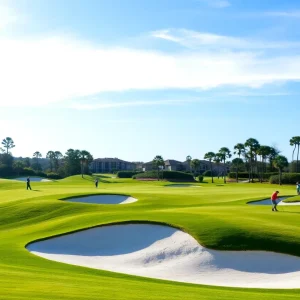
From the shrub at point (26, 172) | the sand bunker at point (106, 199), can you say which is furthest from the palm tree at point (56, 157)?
the sand bunker at point (106, 199)

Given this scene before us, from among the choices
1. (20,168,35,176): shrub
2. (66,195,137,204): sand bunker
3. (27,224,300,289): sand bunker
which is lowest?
(27,224,300,289): sand bunker

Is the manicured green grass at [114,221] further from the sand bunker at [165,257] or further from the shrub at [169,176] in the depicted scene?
the shrub at [169,176]

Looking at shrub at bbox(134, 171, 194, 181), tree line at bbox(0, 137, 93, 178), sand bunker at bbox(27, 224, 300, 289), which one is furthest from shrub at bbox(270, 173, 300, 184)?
sand bunker at bbox(27, 224, 300, 289)

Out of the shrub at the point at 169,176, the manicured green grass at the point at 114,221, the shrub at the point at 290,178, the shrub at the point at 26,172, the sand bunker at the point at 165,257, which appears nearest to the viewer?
the manicured green grass at the point at 114,221

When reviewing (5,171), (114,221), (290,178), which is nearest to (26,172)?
(5,171)

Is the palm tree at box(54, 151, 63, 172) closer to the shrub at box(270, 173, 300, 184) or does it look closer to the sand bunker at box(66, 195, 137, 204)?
the shrub at box(270, 173, 300, 184)

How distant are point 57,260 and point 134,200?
73.2ft

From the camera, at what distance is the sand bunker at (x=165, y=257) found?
19.0 metres

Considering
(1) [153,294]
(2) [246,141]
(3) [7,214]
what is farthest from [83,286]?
(2) [246,141]

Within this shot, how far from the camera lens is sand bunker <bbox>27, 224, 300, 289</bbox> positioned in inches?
749

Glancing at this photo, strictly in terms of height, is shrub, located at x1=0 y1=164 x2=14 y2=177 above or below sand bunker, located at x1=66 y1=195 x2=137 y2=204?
above

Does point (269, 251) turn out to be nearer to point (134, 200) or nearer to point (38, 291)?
point (38, 291)

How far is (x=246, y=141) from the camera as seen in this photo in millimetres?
122250

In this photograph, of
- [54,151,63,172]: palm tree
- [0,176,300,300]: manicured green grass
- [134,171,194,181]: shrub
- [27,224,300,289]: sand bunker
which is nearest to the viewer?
[0,176,300,300]: manicured green grass
